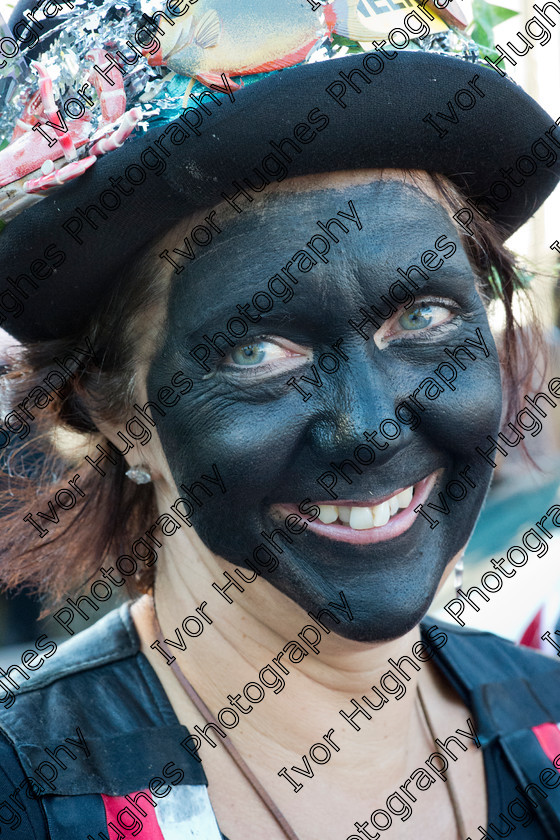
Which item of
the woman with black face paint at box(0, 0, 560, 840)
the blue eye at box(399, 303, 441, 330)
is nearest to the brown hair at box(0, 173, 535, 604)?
the woman with black face paint at box(0, 0, 560, 840)

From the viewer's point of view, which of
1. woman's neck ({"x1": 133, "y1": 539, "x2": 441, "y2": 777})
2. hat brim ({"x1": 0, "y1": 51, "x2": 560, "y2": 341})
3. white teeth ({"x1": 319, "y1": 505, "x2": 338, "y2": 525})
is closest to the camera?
hat brim ({"x1": 0, "y1": 51, "x2": 560, "y2": 341})

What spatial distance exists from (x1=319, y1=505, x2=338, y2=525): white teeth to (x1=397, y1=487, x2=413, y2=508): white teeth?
0.14 meters

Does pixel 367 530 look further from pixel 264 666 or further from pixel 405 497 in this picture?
pixel 264 666

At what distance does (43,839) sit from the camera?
1573 mm

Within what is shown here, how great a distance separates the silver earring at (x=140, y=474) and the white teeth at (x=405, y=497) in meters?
0.57

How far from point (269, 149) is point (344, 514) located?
713 mm

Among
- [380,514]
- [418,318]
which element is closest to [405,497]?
[380,514]

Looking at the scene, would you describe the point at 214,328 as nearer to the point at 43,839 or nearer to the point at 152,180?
the point at 152,180

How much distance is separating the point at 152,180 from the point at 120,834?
121 centimetres

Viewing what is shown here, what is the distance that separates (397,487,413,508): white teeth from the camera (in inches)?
68.7

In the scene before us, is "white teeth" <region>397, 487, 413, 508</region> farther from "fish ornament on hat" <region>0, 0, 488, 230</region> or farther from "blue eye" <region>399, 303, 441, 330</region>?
"fish ornament on hat" <region>0, 0, 488, 230</region>

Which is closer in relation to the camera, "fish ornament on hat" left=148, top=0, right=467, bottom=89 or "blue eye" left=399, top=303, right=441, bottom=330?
"fish ornament on hat" left=148, top=0, right=467, bottom=89

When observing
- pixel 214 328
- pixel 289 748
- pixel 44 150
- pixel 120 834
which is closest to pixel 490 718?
pixel 289 748

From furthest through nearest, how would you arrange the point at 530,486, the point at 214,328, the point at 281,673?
the point at 530,486
the point at 281,673
the point at 214,328
